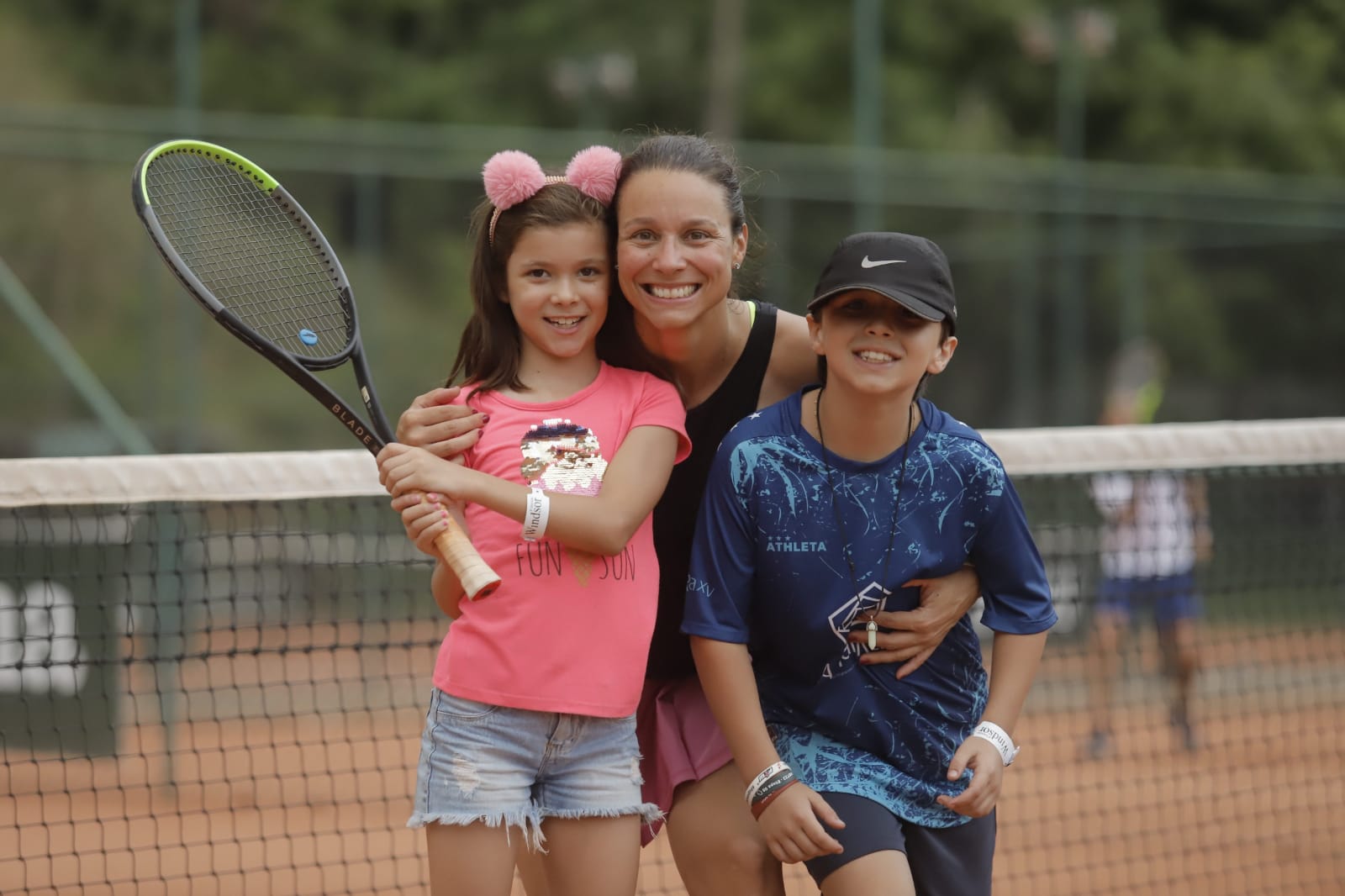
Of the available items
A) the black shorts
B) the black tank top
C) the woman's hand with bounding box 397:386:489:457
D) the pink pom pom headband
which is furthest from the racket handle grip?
the black shorts

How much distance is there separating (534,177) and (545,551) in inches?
25.4

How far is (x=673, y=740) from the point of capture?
9.53 ft

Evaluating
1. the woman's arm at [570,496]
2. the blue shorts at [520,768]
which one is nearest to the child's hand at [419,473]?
the woman's arm at [570,496]

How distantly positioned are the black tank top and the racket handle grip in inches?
17.4

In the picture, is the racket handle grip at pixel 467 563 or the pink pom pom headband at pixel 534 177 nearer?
the racket handle grip at pixel 467 563

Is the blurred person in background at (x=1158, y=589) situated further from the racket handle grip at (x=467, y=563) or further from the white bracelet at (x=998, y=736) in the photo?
the racket handle grip at (x=467, y=563)


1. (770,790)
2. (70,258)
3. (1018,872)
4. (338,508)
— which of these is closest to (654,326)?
(770,790)

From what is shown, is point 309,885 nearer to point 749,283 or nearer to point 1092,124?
point 749,283

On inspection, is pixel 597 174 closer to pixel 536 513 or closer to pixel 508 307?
pixel 508 307

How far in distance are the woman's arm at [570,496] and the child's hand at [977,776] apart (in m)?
0.66

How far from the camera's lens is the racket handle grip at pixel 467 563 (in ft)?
8.14

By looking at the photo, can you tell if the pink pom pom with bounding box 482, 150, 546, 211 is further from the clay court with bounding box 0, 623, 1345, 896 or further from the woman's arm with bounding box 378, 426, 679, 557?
the clay court with bounding box 0, 623, 1345, 896

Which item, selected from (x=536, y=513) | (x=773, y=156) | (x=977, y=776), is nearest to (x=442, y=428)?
(x=536, y=513)

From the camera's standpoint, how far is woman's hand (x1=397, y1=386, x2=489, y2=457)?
2.66 meters
